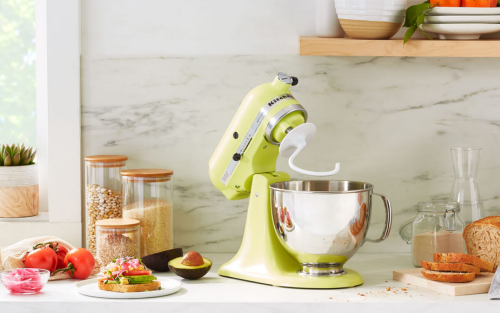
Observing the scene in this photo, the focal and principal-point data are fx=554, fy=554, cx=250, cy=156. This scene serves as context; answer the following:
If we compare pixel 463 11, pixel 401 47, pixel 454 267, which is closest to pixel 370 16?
pixel 401 47

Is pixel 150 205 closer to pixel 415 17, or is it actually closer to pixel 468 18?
pixel 415 17

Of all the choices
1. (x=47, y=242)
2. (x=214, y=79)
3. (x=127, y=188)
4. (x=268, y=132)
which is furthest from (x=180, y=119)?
(x=47, y=242)

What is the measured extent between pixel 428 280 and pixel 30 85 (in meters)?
1.37

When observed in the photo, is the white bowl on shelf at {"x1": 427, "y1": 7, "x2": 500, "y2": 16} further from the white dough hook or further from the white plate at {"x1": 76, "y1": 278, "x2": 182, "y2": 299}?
the white plate at {"x1": 76, "y1": 278, "x2": 182, "y2": 299}

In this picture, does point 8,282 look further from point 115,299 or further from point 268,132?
point 268,132

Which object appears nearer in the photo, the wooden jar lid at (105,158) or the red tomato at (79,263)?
the red tomato at (79,263)

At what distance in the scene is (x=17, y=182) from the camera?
1.61 metres

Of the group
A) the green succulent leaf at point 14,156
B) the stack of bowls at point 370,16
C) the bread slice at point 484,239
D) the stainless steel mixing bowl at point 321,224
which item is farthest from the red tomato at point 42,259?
the bread slice at point 484,239

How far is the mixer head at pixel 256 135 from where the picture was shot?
52.1 inches

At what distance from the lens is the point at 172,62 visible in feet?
5.36

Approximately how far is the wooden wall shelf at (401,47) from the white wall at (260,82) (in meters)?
0.18

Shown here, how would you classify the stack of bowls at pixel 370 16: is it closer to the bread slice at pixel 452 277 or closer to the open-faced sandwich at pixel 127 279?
the bread slice at pixel 452 277

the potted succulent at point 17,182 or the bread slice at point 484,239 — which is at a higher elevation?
the potted succulent at point 17,182

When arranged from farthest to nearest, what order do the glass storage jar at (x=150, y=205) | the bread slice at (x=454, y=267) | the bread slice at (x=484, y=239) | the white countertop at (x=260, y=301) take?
the glass storage jar at (x=150, y=205) → the bread slice at (x=484, y=239) → the bread slice at (x=454, y=267) → the white countertop at (x=260, y=301)
